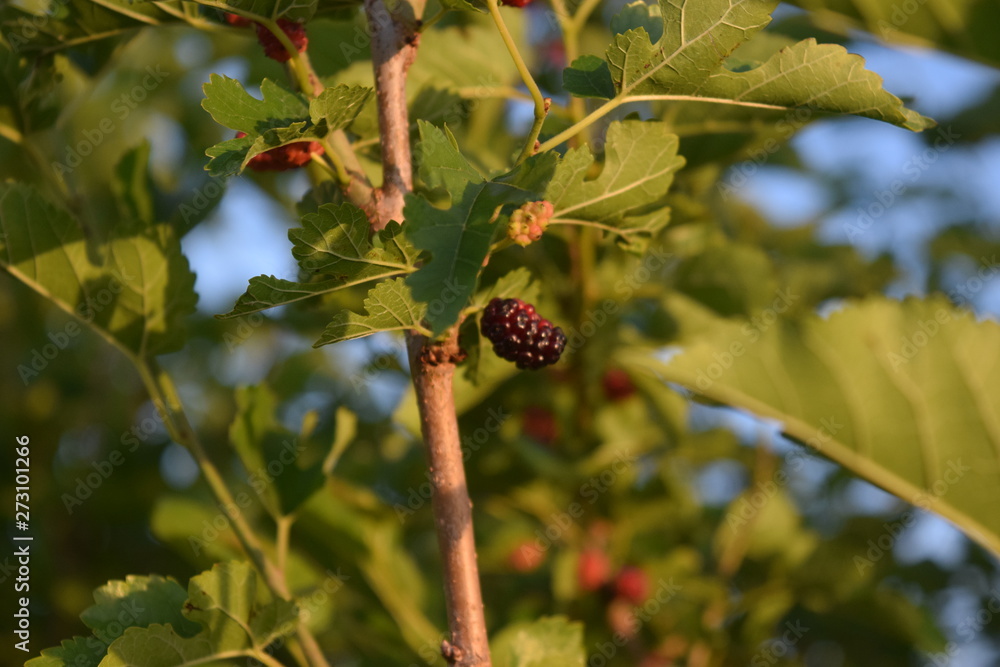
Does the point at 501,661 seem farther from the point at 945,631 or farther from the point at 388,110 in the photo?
the point at 945,631

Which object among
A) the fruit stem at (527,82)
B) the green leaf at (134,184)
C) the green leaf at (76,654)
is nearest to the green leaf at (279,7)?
the fruit stem at (527,82)

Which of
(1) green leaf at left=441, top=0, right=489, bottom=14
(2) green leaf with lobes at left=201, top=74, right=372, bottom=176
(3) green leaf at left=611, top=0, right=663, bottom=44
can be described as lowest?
(3) green leaf at left=611, top=0, right=663, bottom=44

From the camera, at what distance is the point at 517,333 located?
725 mm

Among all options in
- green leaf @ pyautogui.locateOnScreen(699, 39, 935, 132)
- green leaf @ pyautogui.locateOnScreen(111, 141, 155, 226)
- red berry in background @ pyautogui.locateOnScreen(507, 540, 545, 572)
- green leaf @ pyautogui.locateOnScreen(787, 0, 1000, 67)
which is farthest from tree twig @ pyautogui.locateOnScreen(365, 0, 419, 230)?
red berry in background @ pyautogui.locateOnScreen(507, 540, 545, 572)

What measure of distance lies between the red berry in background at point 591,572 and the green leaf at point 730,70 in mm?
927

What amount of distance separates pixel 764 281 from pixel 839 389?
1.32ft

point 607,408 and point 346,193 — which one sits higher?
point 346,193

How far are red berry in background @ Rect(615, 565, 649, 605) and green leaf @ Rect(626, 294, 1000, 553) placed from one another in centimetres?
52

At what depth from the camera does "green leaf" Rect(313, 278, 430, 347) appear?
1.93 feet

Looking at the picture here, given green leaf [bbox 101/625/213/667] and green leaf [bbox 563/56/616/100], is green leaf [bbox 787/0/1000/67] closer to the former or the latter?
green leaf [bbox 563/56/616/100]

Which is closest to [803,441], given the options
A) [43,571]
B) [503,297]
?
[503,297]

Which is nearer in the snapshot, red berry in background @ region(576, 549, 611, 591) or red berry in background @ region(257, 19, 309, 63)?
red berry in background @ region(257, 19, 309, 63)

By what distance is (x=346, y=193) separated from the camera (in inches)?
27.3

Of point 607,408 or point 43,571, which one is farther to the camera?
point 43,571
